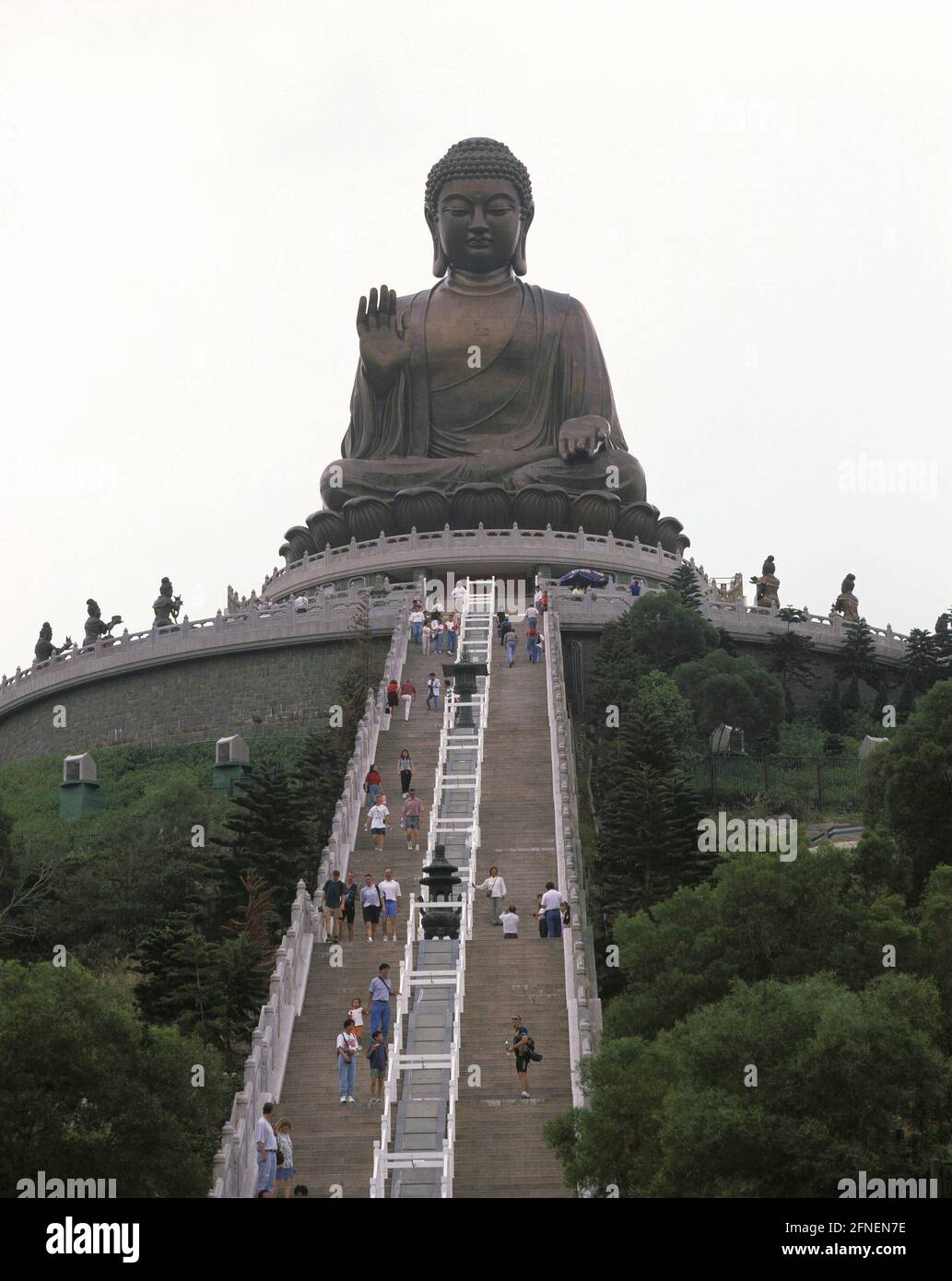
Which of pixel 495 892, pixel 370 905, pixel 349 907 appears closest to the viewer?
pixel 370 905

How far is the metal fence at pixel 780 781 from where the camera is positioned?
91.0 ft

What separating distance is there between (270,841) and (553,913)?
13.3 feet

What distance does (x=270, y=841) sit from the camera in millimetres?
Result: 22359

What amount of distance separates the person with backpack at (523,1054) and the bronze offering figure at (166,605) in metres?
22.0

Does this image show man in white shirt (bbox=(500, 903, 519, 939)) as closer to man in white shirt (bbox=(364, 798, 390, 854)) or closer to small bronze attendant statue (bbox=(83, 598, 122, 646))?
man in white shirt (bbox=(364, 798, 390, 854))

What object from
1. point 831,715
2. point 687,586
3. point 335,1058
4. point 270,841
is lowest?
point 335,1058

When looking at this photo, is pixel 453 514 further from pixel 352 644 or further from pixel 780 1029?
pixel 780 1029

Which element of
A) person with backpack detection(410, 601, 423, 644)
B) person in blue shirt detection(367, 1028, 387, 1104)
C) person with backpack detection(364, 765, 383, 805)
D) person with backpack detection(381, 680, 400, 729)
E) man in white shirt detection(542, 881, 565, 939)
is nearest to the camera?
person in blue shirt detection(367, 1028, 387, 1104)

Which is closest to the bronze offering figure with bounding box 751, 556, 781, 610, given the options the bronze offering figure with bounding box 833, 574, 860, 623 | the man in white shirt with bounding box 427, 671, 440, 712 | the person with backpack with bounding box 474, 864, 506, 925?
the bronze offering figure with bounding box 833, 574, 860, 623

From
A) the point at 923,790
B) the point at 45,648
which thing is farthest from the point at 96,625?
the point at 923,790

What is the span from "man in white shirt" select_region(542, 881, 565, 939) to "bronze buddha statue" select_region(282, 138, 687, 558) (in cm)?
2159

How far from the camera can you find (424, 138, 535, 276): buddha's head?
42.8m

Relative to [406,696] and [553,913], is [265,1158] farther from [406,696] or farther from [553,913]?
[406,696]
